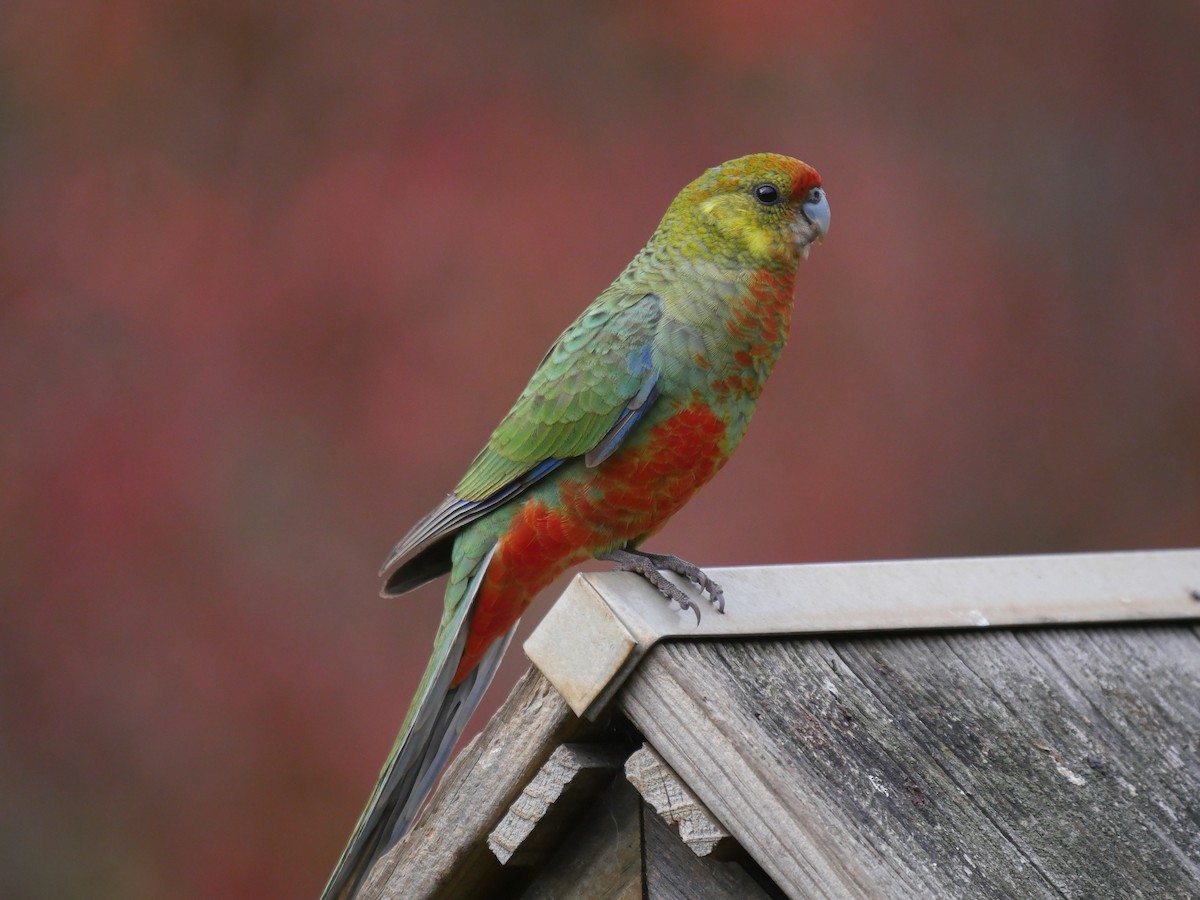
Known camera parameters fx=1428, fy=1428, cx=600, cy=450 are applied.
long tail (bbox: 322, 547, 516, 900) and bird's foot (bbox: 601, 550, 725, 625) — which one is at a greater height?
bird's foot (bbox: 601, 550, 725, 625)

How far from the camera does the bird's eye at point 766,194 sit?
3662 millimetres

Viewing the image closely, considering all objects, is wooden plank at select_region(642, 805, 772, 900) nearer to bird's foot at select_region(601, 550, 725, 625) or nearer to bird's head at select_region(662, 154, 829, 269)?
bird's foot at select_region(601, 550, 725, 625)

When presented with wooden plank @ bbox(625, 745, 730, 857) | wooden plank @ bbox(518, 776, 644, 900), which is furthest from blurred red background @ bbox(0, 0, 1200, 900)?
wooden plank @ bbox(625, 745, 730, 857)

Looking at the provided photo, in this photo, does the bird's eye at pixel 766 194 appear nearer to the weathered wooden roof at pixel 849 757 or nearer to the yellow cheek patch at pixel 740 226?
the yellow cheek patch at pixel 740 226

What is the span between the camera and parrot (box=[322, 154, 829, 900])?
11.0ft

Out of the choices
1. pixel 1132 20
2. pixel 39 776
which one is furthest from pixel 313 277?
pixel 1132 20

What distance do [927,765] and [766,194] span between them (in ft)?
6.06

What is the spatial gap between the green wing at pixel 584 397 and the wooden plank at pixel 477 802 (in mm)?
1065

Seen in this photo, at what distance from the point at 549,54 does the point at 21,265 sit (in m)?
2.69

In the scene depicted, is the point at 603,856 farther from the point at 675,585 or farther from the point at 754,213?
the point at 754,213

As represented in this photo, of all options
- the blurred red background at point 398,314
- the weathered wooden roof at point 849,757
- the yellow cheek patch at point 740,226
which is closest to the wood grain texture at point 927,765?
the weathered wooden roof at point 849,757

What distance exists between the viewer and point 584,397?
3408mm

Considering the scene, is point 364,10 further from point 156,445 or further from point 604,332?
point 604,332

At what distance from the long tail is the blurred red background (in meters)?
3.06
